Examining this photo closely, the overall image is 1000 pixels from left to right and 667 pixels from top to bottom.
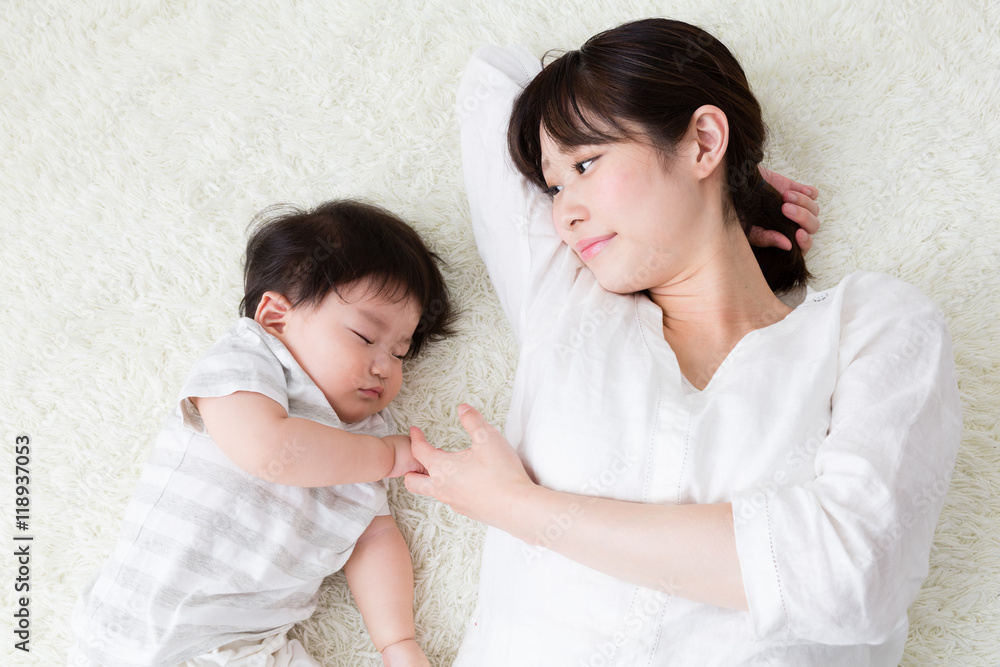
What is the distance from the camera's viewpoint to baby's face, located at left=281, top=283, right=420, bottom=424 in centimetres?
143

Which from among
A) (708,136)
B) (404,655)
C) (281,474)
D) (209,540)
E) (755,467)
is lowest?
(404,655)

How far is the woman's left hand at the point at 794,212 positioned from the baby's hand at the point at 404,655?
119cm

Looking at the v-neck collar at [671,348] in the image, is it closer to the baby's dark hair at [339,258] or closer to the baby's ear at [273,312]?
the baby's dark hair at [339,258]

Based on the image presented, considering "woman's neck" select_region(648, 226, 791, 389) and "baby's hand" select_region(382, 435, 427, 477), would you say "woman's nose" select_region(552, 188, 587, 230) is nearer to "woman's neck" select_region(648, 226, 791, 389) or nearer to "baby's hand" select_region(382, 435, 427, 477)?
"woman's neck" select_region(648, 226, 791, 389)

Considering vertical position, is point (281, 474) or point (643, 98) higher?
point (643, 98)

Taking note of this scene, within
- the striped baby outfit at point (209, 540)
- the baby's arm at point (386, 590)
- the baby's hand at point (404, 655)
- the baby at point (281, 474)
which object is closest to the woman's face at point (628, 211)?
the baby at point (281, 474)

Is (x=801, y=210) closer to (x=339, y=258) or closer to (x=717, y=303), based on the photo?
(x=717, y=303)

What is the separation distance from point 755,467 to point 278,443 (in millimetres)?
849

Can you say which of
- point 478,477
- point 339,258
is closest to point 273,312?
point 339,258

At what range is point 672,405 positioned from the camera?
122cm

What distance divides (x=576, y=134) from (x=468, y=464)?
68 cm

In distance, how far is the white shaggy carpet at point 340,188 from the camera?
1575 mm

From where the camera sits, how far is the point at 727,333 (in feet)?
4.61

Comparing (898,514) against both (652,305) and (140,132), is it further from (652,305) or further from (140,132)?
(140,132)
